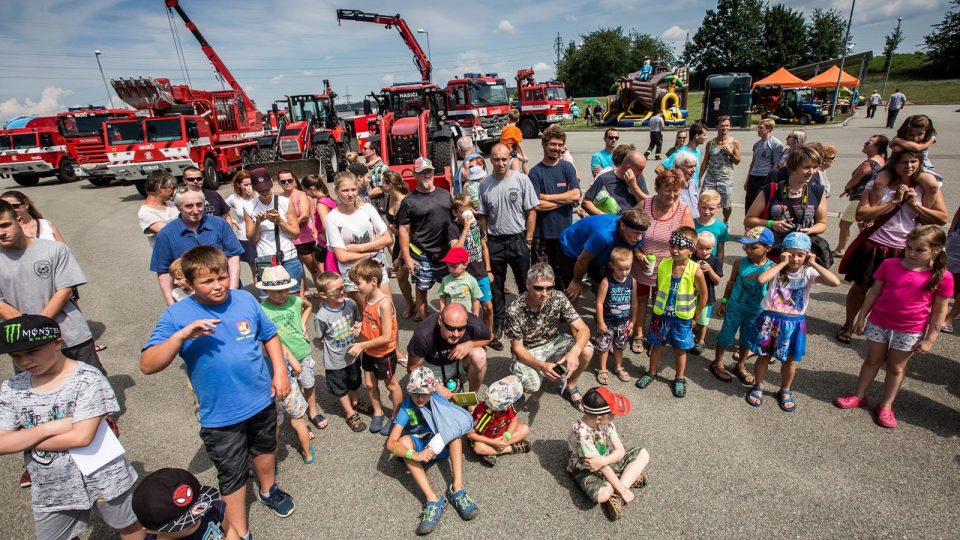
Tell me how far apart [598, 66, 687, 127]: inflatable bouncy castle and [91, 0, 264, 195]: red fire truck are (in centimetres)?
2141

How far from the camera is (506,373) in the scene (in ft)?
13.9

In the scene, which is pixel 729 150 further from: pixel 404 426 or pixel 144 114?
pixel 144 114

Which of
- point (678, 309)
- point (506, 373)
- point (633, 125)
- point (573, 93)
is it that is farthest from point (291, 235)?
point (573, 93)

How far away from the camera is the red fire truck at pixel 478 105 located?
18.9 metres

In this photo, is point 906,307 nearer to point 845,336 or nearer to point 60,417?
point 845,336

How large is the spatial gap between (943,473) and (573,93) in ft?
226

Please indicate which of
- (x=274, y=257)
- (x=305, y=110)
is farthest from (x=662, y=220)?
(x=305, y=110)

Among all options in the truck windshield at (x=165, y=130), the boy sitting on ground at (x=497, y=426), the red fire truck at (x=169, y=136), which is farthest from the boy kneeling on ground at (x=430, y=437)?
the truck windshield at (x=165, y=130)

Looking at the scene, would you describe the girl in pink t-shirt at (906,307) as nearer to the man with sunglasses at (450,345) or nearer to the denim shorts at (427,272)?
the man with sunglasses at (450,345)

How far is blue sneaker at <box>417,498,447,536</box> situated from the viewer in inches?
104

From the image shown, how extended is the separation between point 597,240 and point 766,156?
4184 mm

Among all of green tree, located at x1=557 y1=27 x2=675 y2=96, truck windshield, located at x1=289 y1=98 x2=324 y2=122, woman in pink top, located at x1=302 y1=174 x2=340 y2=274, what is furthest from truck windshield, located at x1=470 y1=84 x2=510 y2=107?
green tree, located at x1=557 y1=27 x2=675 y2=96

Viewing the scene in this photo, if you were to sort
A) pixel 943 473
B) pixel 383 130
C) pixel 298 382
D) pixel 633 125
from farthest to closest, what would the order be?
pixel 633 125, pixel 383 130, pixel 298 382, pixel 943 473

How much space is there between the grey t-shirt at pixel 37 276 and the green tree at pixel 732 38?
7113 cm
